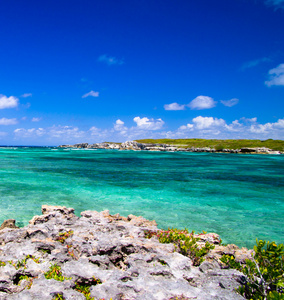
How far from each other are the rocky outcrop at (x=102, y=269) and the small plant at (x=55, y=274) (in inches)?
1.2

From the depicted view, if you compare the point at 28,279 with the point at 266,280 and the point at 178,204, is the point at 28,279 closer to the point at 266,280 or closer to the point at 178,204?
the point at 266,280

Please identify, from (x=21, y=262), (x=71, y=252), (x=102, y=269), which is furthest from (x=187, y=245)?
(x=21, y=262)

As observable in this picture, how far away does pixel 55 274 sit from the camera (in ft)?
22.8

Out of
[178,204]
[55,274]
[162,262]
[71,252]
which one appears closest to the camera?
[55,274]

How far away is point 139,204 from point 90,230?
1045cm

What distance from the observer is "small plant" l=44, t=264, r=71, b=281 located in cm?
669

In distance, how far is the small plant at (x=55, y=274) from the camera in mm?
6688

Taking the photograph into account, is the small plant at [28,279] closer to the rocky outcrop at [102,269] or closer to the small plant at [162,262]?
the rocky outcrop at [102,269]

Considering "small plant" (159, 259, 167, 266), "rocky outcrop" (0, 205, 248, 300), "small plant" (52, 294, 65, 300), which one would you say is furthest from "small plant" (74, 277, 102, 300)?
"small plant" (159, 259, 167, 266)

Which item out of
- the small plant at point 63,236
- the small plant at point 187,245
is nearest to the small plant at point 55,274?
the small plant at point 63,236

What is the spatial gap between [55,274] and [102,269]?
157 cm

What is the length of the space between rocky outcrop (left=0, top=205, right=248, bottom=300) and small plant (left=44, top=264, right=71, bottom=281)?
0.03m

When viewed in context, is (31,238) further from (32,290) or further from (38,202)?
(38,202)

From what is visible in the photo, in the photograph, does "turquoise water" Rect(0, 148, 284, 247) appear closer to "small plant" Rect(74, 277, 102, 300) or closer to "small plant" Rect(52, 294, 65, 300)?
"small plant" Rect(74, 277, 102, 300)
